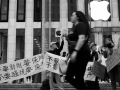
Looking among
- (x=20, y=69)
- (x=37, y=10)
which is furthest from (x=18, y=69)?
(x=37, y=10)

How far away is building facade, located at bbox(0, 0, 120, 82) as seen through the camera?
29.5 metres

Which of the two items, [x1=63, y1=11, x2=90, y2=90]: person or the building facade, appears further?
the building facade

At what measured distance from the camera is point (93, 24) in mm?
30047

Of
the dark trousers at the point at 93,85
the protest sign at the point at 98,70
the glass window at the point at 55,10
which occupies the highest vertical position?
the glass window at the point at 55,10

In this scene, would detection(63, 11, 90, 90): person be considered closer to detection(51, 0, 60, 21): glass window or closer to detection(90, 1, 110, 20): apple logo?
detection(90, 1, 110, 20): apple logo

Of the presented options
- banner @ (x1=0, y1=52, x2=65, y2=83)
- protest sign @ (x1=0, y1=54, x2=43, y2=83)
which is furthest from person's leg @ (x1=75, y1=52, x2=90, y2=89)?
protest sign @ (x1=0, y1=54, x2=43, y2=83)

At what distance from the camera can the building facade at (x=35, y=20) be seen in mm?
29547

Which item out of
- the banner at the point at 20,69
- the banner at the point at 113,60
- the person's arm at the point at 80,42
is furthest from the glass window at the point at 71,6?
the person's arm at the point at 80,42

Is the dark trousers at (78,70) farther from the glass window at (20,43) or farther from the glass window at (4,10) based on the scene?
the glass window at (4,10)

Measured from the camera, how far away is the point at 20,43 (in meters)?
33.0

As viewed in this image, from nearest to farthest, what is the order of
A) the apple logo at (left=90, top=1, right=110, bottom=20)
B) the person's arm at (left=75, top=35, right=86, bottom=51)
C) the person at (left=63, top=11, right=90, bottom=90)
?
the person's arm at (left=75, top=35, right=86, bottom=51), the person at (left=63, top=11, right=90, bottom=90), the apple logo at (left=90, top=1, right=110, bottom=20)

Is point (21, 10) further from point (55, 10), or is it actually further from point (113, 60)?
point (113, 60)

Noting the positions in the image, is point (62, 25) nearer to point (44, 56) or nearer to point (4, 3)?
point (4, 3)

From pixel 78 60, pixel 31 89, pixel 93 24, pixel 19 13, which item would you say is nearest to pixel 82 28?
pixel 78 60
